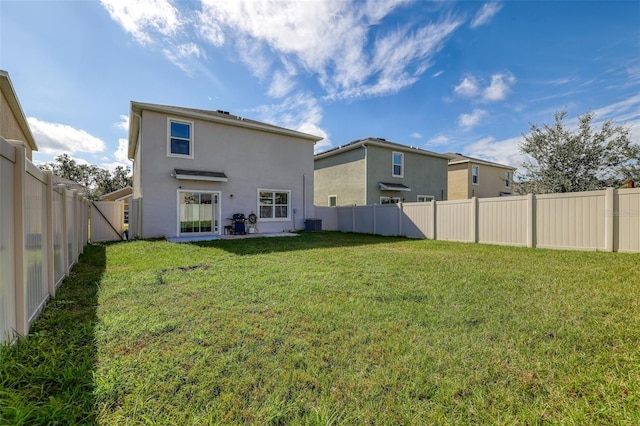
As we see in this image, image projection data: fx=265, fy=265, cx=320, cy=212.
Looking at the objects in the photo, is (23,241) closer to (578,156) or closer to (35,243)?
(35,243)

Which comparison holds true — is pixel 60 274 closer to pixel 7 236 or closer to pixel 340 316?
pixel 7 236

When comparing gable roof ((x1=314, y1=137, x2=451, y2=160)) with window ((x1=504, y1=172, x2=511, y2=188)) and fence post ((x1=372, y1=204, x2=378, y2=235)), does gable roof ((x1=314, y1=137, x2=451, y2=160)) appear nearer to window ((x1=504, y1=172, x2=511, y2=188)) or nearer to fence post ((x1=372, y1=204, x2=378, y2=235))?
fence post ((x1=372, y1=204, x2=378, y2=235))

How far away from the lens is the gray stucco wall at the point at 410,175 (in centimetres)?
1745

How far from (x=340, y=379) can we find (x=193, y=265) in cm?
527

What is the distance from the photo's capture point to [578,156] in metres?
13.4

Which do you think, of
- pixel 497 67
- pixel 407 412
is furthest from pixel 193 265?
pixel 497 67

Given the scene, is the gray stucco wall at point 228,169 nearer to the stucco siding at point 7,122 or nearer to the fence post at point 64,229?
the stucco siding at point 7,122

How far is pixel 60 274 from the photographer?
4602 millimetres

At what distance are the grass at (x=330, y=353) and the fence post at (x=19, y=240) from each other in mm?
256

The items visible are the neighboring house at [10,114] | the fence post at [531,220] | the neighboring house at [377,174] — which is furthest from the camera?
the neighboring house at [377,174]

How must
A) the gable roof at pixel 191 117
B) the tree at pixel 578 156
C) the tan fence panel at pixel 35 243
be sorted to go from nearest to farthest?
the tan fence panel at pixel 35 243 < the gable roof at pixel 191 117 < the tree at pixel 578 156

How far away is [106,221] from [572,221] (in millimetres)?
17564

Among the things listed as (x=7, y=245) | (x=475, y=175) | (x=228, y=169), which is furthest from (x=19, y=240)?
(x=475, y=175)

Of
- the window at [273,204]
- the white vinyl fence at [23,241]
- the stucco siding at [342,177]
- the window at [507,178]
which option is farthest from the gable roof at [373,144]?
the white vinyl fence at [23,241]
